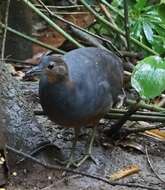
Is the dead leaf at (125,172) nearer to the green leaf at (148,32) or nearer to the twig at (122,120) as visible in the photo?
the twig at (122,120)

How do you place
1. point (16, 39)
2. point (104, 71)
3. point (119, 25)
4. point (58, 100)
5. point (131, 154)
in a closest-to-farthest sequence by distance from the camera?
point (58, 100) → point (104, 71) → point (131, 154) → point (119, 25) → point (16, 39)

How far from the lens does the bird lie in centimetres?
314

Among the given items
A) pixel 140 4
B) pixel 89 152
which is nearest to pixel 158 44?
pixel 140 4

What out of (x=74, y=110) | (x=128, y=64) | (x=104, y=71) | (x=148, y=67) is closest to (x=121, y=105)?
(x=128, y=64)

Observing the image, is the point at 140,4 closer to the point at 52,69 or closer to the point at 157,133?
the point at 157,133

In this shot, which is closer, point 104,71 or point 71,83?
point 71,83

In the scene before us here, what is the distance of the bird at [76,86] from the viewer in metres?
3.14

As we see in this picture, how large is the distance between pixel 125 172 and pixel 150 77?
954mm

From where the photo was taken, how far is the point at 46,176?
3.39 meters

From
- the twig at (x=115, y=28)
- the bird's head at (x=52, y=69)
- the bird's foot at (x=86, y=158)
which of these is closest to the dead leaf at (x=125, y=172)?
the bird's foot at (x=86, y=158)

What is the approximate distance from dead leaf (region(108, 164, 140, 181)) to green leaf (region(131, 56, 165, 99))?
816 millimetres

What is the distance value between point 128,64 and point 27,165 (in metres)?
1.26

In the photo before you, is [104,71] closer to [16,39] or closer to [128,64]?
[128,64]

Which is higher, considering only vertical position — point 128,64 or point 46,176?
point 128,64
